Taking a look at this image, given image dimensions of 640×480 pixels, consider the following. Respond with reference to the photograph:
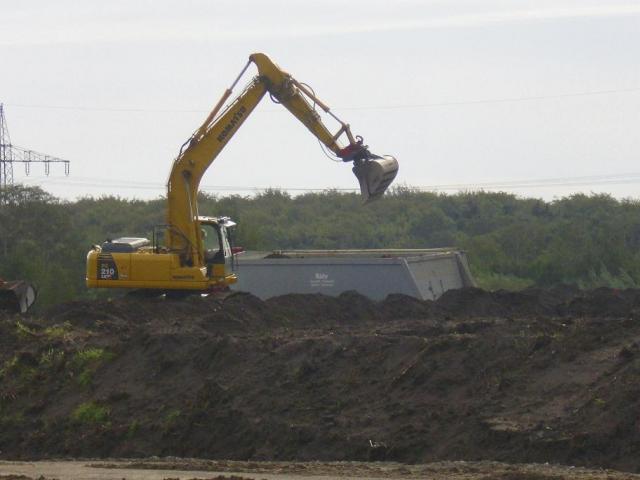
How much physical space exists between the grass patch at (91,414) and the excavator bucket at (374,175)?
1029 cm

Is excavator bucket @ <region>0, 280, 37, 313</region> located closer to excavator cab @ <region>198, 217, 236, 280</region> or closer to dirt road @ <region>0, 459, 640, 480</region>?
excavator cab @ <region>198, 217, 236, 280</region>

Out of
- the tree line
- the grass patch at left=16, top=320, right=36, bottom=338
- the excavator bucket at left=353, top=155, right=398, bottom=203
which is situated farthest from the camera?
Result: the tree line

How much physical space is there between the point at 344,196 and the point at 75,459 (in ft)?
236

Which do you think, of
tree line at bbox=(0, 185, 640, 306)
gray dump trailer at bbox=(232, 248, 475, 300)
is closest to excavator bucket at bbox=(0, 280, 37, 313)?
tree line at bbox=(0, 185, 640, 306)

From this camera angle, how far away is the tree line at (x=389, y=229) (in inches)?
1699

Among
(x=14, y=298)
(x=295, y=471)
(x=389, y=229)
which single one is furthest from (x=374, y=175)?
(x=389, y=229)

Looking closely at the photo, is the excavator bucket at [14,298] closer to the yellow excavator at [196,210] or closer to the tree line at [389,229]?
the yellow excavator at [196,210]

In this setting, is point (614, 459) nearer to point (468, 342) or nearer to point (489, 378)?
point (489, 378)

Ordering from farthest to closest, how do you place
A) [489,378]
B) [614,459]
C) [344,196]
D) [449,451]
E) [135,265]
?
[344,196] < [135,265] < [489,378] < [449,451] < [614,459]

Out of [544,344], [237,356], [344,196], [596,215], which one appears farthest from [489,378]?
[344,196]

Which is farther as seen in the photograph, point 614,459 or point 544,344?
A: point 544,344

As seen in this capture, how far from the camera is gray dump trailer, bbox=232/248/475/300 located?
28.7 m

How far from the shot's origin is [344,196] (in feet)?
286

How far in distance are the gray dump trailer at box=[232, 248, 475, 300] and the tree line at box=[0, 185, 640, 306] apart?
9.52 ft
